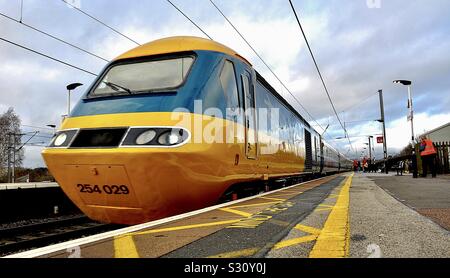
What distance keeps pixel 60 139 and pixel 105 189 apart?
1130 millimetres

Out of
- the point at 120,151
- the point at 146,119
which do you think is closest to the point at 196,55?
the point at 146,119

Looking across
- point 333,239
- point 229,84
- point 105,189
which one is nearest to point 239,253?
point 333,239

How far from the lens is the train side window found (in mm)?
6209

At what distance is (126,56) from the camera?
6.52 metres

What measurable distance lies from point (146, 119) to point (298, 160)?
32.0 feet

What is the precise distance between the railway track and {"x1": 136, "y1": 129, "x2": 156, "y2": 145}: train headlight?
313 centimetres

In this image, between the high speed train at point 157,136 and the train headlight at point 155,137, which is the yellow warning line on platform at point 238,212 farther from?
the train headlight at point 155,137

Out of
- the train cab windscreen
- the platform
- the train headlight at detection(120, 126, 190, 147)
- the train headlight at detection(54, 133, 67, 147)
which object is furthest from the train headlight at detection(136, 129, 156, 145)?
the train headlight at detection(54, 133, 67, 147)

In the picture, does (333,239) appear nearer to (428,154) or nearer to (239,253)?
(239,253)

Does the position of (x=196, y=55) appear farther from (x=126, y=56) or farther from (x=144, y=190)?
(x=144, y=190)

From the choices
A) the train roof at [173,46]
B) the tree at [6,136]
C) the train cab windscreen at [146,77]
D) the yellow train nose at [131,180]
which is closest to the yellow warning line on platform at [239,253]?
the yellow train nose at [131,180]

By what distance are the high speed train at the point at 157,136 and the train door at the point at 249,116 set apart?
10 centimetres

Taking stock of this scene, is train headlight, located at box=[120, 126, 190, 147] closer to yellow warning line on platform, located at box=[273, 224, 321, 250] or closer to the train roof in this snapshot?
the train roof

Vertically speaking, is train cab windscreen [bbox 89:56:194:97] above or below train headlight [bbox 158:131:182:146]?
above
